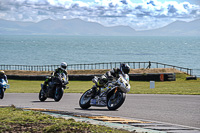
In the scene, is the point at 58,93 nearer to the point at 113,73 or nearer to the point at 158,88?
the point at 113,73

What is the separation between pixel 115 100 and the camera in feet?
39.4

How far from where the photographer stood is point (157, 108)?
40.9 ft

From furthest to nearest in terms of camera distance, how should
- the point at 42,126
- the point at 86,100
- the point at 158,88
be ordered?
1. the point at 158,88
2. the point at 86,100
3. the point at 42,126

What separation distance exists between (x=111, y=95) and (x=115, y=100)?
0.73ft

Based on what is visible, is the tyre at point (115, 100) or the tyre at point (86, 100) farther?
the tyre at point (86, 100)

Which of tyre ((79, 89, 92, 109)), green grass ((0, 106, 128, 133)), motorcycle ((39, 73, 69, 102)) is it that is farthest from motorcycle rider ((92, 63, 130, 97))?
motorcycle ((39, 73, 69, 102))

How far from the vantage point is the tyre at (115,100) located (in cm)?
1164

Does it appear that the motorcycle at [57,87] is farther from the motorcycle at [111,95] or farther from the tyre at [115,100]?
the tyre at [115,100]

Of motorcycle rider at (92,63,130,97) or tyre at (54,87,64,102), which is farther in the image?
tyre at (54,87,64,102)

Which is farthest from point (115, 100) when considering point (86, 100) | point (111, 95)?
point (86, 100)

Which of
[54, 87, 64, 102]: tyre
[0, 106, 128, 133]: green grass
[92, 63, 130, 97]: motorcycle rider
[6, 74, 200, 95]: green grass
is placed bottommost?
[6, 74, 200, 95]: green grass

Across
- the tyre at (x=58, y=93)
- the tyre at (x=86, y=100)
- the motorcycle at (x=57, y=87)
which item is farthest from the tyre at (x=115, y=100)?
the tyre at (x=58, y=93)

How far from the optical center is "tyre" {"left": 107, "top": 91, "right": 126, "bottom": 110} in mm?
11641

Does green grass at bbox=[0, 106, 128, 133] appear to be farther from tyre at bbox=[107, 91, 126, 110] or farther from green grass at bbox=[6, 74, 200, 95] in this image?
green grass at bbox=[6, 74, 200, 95]
